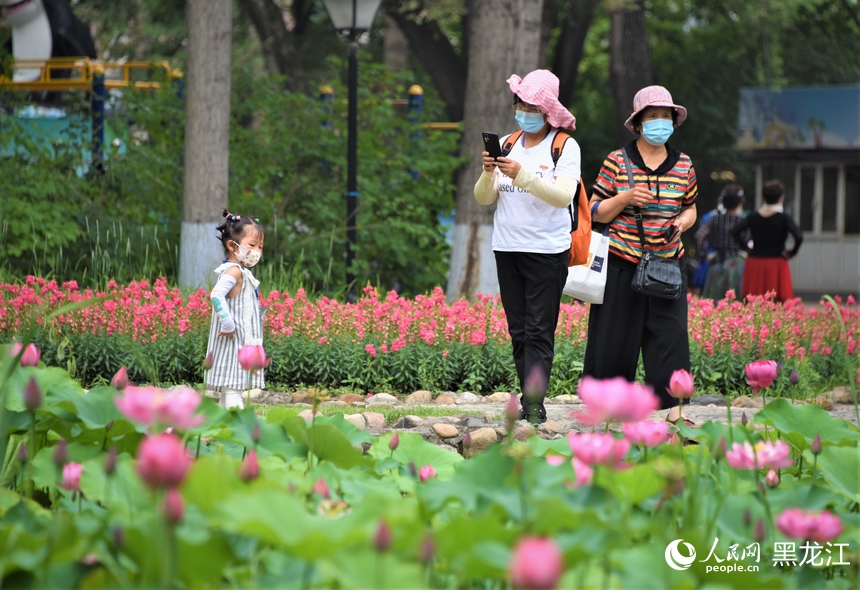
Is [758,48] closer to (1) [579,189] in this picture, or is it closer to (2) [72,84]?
(2) [72,84]

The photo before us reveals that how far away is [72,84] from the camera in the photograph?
14.4 meters

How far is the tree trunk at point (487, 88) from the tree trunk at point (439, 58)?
8.67 metres

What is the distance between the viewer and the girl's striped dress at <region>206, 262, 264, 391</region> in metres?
5.52

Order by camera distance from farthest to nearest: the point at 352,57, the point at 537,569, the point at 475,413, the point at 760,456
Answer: the point at 352,57 → the point at 475,413 → the point at 760,456 → the point at 537,569

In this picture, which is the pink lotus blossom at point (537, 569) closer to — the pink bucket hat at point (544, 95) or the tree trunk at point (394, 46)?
the pink bucket hat at point (544, 95)

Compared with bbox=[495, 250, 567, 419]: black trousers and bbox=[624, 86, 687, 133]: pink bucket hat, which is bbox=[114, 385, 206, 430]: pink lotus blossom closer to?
bbox=[495, 250, 567, 419]: black trousers

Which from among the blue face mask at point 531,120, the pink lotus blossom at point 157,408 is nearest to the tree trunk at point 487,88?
the blue face mask at point 531,120

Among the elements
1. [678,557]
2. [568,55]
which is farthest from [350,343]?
[568,55]

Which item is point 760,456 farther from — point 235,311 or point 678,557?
point 235,311

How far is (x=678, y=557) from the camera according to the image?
2396 millimetres

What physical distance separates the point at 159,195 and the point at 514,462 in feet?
30.4

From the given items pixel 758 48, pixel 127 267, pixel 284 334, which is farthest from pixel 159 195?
pixel 758 48

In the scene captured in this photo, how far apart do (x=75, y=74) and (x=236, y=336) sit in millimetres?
12676

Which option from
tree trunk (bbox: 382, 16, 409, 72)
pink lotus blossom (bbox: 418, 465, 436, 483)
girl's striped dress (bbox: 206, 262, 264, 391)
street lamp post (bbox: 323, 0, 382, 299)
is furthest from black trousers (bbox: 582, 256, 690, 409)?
tree trunk (bbox: 382, 16, 409, 72)
